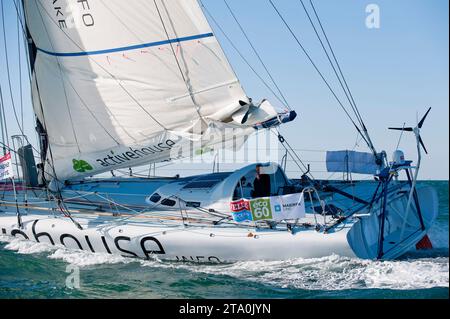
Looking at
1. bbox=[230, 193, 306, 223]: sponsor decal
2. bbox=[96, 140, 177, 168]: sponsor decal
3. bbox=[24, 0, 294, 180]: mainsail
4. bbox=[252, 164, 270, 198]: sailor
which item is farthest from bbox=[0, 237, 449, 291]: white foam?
bbox=[24, 0, 294, 180]: mainsail

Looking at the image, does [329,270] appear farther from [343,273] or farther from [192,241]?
[192,241]

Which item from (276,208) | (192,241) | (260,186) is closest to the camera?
(276,208)

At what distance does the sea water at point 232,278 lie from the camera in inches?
299

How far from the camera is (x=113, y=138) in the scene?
1204cm

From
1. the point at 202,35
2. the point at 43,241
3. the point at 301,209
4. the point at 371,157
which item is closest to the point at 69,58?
the point at 202,35

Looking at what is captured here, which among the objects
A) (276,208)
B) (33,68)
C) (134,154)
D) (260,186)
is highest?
(33,68)

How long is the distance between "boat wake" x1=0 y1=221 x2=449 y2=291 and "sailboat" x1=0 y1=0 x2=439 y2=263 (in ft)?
0.84

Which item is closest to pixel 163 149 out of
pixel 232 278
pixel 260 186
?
pixel 260 186

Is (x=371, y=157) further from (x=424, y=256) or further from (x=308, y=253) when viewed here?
(x=308, y=253)

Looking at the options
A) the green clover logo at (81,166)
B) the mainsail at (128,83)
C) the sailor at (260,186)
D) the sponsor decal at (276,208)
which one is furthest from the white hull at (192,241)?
the mainsail at (128,83)

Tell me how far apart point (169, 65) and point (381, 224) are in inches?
214

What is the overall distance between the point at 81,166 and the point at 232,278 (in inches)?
217

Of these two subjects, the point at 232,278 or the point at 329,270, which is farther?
the point at 232,278

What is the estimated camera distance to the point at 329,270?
834cm
